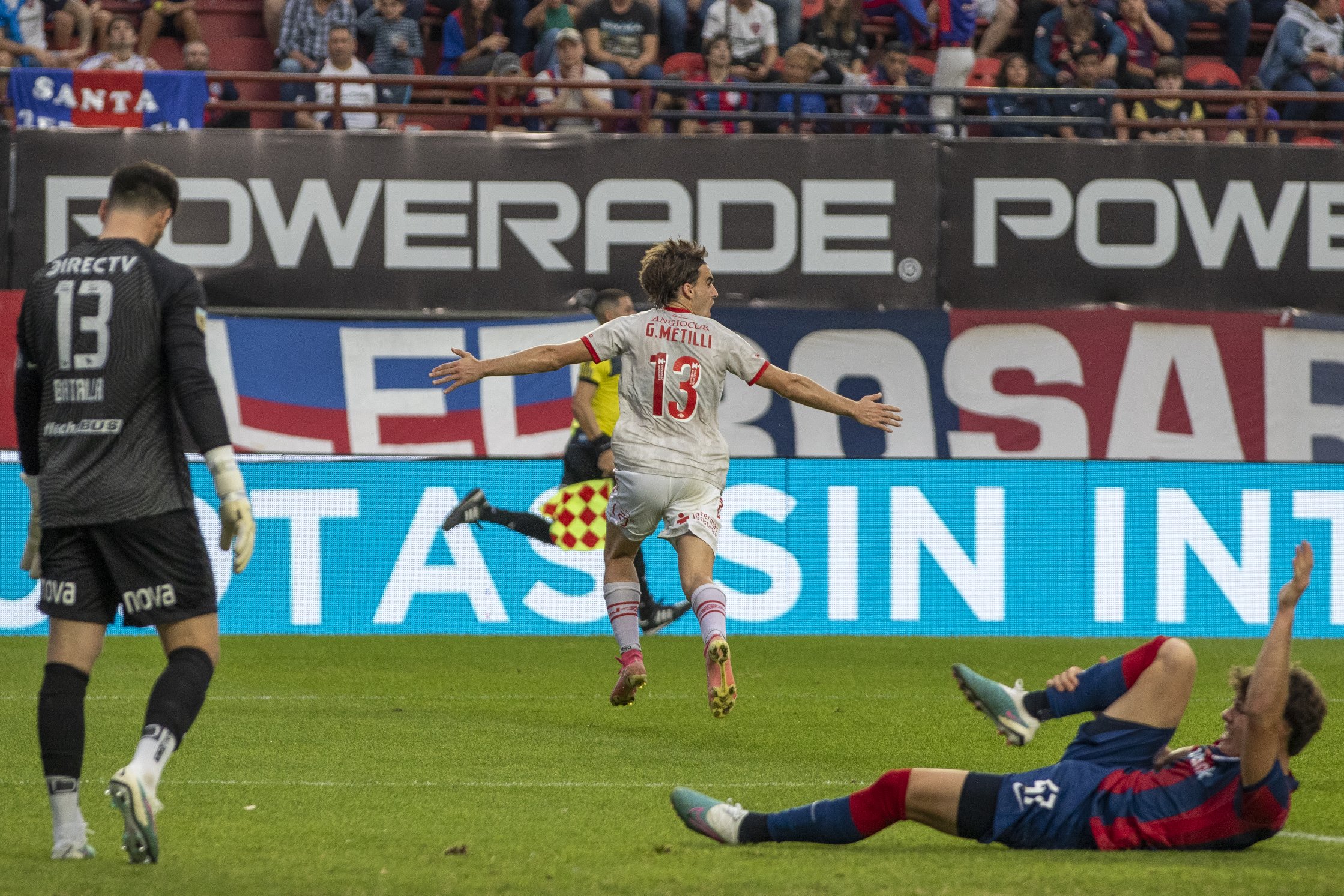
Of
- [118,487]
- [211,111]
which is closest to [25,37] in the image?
[211,111]

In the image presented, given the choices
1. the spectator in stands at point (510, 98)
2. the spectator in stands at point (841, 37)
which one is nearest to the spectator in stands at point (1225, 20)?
Result: the spectator in stands at point (841, 37)

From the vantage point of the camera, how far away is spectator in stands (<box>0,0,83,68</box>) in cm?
1567

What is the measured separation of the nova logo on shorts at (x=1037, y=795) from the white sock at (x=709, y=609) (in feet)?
6.80

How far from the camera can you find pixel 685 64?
1673 centimetres

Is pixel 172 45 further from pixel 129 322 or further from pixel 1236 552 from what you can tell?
pixel 129 322

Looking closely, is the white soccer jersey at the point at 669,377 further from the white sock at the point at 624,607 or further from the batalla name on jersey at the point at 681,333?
the white sock at the point at 624,607

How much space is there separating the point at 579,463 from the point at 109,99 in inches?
244

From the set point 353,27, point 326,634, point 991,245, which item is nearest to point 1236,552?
Result: point 991,245

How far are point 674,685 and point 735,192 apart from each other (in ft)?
21.4

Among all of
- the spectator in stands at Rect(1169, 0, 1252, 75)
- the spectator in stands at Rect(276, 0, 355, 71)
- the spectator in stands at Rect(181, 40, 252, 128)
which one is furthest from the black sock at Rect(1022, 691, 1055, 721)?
the spectator in stands at Rect(1169, 0, 1252, 75)

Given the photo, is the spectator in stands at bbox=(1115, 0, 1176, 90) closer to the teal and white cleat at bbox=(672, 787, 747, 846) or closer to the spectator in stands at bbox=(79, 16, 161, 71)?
the spectator in stands at bbox=(79, 16, 161, 71)

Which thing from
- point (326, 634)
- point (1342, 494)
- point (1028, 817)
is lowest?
point (326, 634)

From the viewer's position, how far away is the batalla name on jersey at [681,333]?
687 cm

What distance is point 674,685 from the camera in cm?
992
